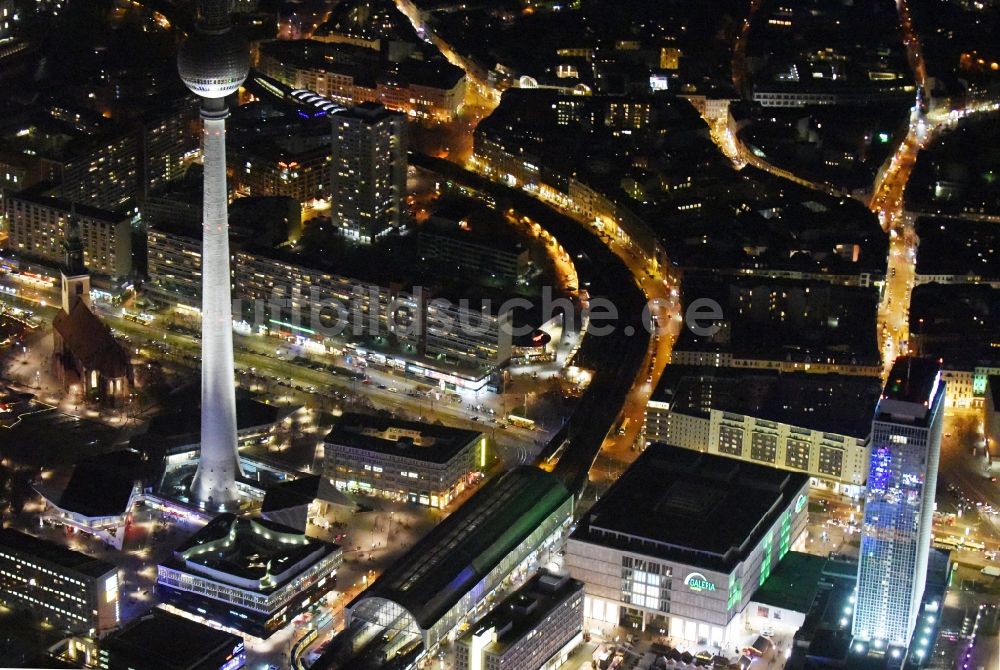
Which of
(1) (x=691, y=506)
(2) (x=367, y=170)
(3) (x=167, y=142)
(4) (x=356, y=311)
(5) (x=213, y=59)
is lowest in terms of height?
(1) (x=691, y=506)

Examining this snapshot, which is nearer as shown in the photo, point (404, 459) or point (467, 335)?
point (404, 459)

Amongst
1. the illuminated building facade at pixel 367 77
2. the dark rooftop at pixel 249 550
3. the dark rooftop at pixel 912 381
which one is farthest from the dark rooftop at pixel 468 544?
the illuminated building facade at pixel 367 77

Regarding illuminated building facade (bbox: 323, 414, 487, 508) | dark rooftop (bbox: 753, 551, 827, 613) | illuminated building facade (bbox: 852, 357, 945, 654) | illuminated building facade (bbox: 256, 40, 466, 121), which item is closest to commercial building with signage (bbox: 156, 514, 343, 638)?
illuminated building facade (bbox: 323, 414, 487, 508)

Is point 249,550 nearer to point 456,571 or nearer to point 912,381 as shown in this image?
point 456,571

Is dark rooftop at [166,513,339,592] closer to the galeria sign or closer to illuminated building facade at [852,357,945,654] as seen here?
the galeria sign

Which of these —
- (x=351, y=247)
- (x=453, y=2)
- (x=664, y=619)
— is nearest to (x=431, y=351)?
(x=351, y=247)

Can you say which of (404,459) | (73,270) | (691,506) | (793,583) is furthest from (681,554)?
(73,270)

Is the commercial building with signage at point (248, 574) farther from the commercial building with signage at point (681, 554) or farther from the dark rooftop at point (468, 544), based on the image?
the commercial building with signage at point (681, 554)
